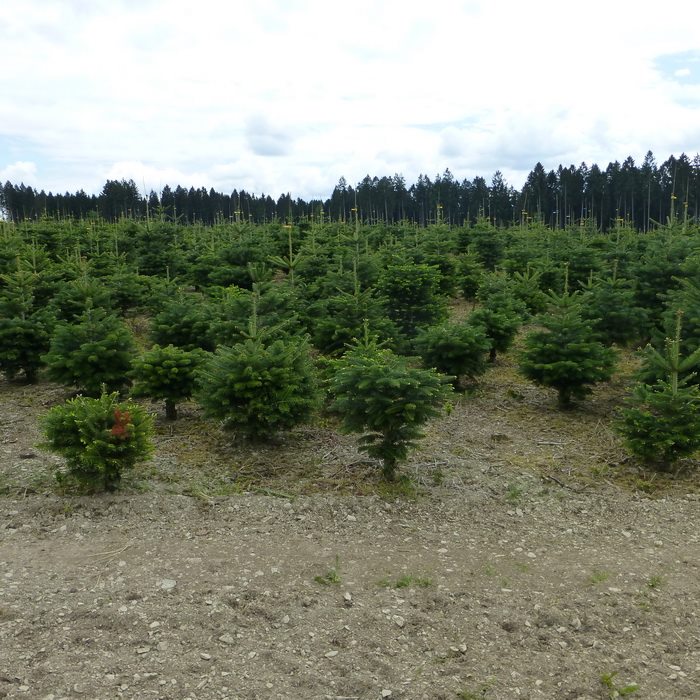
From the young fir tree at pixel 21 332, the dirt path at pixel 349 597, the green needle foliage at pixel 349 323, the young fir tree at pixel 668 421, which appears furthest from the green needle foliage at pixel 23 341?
the young fir tree at pixel 668 421

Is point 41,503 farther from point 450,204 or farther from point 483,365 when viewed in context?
point 450,204

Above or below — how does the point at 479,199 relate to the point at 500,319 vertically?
above

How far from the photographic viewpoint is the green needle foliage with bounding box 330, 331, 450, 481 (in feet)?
23.3

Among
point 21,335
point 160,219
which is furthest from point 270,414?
point 160,219

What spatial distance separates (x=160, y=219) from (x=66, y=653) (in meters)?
23.8

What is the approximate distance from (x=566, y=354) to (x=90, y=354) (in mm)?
7850

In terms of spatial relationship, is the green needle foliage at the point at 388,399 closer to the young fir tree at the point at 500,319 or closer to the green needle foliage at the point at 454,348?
the green needle foliage at the point at 454,348

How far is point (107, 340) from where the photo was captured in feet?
33.2

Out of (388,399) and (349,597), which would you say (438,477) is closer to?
(388,399)

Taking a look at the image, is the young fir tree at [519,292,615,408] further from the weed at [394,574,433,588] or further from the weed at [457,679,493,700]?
the weed at [457,679,493,700]

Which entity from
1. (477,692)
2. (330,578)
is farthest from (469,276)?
(477,692)

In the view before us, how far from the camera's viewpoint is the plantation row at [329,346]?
7316 millimetres

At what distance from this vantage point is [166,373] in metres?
9.28

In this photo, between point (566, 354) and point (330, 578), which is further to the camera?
point (566, 354)
